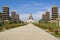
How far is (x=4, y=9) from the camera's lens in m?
133

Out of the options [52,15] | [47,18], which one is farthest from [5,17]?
[47,18]

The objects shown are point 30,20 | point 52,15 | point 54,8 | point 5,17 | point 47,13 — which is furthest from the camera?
point 47,13

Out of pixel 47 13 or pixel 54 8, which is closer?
pixel 54 8

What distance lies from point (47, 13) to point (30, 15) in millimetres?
20556

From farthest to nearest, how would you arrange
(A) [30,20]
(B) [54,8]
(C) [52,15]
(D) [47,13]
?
(D) [47,13] → (A) [30,20] → (B) [54,8] → (C) [52,15]

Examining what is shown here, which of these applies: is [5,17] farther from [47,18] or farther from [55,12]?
Result: [47,18]

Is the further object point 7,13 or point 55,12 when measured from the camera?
point 55,12

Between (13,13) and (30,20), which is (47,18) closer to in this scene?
(30,20)

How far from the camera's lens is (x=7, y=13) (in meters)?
128

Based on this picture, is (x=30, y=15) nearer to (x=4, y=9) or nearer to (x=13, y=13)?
(x=13, y=13)

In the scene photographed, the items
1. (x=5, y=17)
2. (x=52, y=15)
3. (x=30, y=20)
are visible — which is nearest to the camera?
(x=5, y=17)

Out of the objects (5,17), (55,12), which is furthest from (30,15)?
(5,17)

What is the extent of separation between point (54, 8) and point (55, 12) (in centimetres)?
548

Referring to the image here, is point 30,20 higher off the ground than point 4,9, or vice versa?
point 4,9
